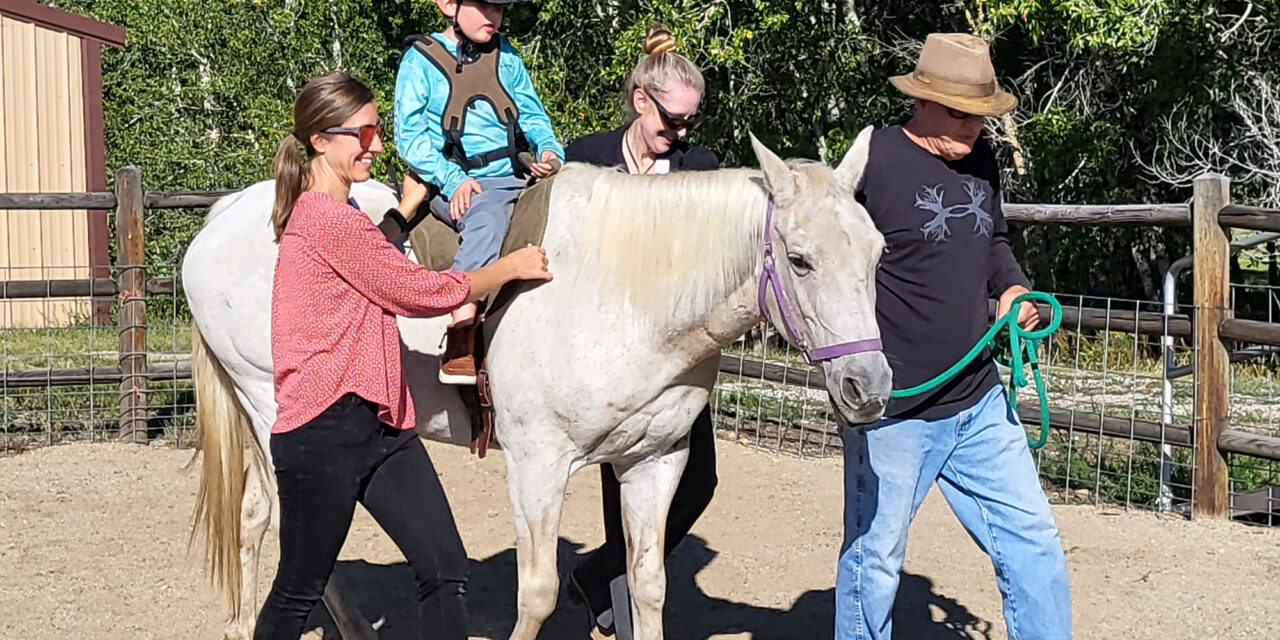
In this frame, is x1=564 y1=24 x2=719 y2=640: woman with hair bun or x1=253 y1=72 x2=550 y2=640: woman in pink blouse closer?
x1=253 y1=72 x2=550 y2=640: woman in pink blouse

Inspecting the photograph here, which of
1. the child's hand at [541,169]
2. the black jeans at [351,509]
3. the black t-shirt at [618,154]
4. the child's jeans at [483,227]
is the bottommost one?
the black jeans at [351,509]

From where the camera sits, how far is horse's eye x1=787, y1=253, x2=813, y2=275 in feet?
10.5

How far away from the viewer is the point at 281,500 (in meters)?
3.22

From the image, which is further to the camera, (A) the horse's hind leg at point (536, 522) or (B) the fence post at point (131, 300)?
(B) the fence post at point (131, 300)

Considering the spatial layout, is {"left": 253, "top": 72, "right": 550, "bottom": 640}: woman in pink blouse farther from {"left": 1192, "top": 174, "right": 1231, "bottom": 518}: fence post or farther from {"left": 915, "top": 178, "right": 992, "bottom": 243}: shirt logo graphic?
{"left": 1192, "top": 174, "right": 1231, "bottom": 518}: fence post

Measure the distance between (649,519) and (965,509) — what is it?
2.97 feet

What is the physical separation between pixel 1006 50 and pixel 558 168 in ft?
35.8

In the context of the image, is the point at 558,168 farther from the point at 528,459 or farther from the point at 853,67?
the point at 853,67

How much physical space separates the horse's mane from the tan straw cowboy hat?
496mm

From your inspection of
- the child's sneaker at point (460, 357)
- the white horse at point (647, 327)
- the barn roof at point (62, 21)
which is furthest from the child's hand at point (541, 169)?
the barn roof at point (62, 21)

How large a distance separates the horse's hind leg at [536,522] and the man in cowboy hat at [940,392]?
2.70ft

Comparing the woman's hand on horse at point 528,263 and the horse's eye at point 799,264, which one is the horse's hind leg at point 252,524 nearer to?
the woman's hand on horse at point 528,263

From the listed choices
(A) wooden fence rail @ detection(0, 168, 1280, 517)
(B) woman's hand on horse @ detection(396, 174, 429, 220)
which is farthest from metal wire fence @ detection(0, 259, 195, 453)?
(B) woman's hand on horse @ detection(396, 174, 429, 220)

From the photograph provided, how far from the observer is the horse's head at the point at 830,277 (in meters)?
3.10
